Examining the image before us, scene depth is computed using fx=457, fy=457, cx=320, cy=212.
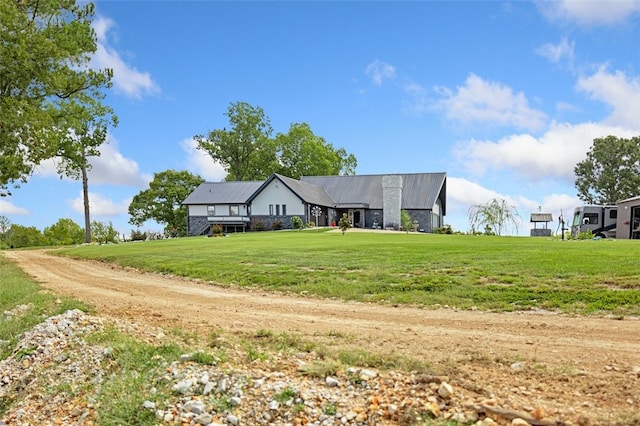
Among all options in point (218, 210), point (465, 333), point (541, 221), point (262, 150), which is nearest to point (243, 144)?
point (262, 150)

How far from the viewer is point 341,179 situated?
53094 millimetres

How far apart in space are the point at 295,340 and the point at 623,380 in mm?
4177

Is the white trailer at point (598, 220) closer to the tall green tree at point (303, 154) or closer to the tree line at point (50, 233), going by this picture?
the tall green tree at point (303, 154)

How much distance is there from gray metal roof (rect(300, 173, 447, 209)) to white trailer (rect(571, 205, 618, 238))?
14996mm

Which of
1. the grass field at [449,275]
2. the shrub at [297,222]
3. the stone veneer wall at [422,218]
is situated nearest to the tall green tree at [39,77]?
the grass field at [449,275]

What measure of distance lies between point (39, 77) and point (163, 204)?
130 ft

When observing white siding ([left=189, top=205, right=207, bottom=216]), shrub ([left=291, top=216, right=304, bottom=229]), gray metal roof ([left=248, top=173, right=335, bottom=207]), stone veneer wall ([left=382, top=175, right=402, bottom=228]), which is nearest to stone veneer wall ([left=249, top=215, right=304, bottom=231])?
shrub ([left=291, top=216, right=304, bottom=229])

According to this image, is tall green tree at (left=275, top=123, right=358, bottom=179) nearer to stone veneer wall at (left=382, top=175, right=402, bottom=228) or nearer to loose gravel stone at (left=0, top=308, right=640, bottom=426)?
stone veneer wall at (left=382, top=175, right=402, bottom=228)

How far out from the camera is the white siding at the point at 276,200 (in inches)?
1772

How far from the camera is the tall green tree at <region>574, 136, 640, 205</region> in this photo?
160 feet

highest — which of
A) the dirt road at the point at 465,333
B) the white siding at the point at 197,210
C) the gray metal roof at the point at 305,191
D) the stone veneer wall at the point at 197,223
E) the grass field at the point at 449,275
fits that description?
the gray metal roof at the point at 305,191

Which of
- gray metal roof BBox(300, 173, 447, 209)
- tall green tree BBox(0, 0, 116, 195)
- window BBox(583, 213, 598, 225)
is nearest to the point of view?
tall green tree BBox(0, 0, 116, 195)

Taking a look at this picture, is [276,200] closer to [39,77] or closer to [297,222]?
[297,222]

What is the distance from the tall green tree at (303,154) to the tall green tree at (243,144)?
5.71 feet
